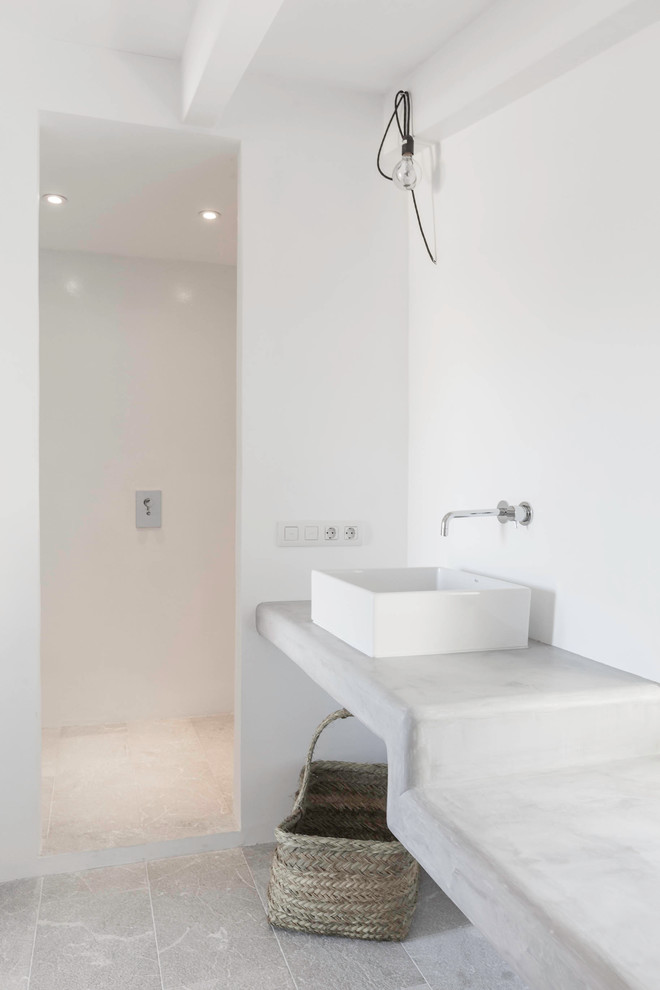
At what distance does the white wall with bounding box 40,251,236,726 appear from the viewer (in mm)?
3711

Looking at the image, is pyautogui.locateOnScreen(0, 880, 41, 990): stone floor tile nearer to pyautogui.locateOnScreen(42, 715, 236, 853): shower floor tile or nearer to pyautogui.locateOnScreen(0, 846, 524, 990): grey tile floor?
pyautogui.locateOnScreen(0, 846, 524, 990): grey tile floor

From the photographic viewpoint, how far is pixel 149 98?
245 cm

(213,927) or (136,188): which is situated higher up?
(136,188)

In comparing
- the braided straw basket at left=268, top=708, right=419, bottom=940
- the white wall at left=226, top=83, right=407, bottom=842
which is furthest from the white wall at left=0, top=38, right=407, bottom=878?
the braided straw basket at left=268, top=708, right=419, bottom=940

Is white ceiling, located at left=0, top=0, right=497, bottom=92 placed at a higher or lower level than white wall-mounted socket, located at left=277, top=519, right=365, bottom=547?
higher

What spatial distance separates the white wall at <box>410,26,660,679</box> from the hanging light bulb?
12 centimetres

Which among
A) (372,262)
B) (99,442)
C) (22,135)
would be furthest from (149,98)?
(99,442)

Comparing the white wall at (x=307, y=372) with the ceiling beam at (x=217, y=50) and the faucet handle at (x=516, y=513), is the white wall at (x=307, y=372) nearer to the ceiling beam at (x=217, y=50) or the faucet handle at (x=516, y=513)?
the ceiling beam at (x=217, y=50)

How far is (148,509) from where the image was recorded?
3.84 metres

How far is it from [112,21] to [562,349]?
1.56m

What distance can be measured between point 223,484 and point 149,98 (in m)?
1.90

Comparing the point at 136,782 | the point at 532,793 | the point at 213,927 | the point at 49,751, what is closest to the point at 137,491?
the point at 49,751

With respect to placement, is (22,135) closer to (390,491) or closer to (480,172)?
(480,172)

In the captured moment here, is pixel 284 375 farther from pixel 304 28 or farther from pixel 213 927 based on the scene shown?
pixel 213 927
